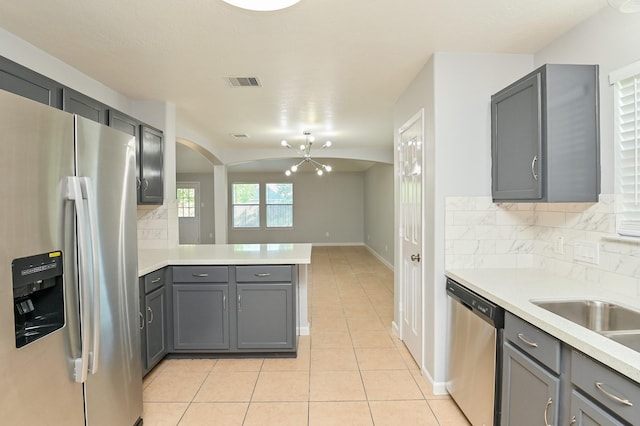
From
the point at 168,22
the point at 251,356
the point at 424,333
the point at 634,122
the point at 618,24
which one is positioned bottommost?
the point at 251,356

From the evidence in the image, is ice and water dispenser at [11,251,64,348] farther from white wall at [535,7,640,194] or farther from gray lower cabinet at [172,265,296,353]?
white wall at [535,7,640,194]

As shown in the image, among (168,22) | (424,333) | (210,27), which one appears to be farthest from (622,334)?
(168,22)

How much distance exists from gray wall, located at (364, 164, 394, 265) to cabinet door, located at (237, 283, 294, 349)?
4589mm

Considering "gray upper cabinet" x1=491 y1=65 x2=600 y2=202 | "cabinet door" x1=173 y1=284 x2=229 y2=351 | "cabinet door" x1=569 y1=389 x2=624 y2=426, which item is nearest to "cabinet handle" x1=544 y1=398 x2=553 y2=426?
"cabinet door" x1=569 y1=389 x2=624 y2=426

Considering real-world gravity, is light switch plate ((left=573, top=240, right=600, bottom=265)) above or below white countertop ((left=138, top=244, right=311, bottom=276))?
above

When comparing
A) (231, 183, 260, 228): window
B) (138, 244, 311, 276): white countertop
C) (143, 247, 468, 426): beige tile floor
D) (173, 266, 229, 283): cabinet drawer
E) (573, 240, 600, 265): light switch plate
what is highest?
(231, 183, 260, 228): window

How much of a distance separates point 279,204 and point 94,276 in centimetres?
970

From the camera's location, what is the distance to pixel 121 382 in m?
1.90

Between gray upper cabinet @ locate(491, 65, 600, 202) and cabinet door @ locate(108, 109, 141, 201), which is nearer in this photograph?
gray upper cabinet @ locate(491, 65, 600, 202)

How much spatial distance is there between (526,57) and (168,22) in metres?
2.41

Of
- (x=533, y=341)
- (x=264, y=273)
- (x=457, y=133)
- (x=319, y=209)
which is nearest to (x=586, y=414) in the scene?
(x=533, y=341)

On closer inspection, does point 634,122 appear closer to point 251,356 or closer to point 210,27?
point 210,27

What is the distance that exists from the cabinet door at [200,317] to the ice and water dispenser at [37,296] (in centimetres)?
161

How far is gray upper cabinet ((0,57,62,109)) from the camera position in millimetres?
1837
